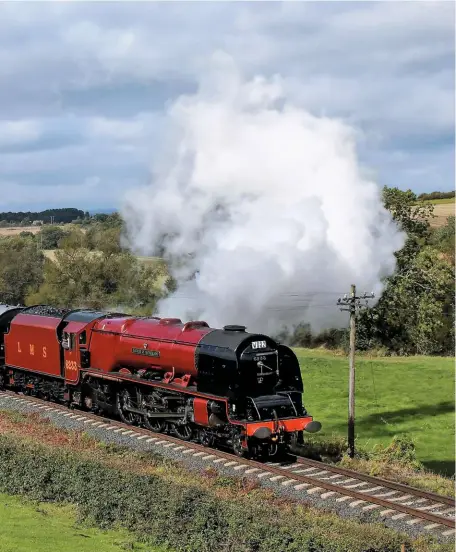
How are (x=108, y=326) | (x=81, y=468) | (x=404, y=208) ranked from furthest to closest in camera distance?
(x=404, y=208) → (x=108, y=326) → (x=81, y=468)

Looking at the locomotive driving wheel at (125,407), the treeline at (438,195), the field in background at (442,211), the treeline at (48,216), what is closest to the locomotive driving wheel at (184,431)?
the locomotive driving wheel at (125,407)

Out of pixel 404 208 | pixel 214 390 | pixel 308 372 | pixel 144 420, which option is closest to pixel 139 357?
pixel 144 420

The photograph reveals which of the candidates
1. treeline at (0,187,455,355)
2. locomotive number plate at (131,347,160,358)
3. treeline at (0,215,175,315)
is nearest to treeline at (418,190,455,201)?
treeline at (0,187,455,355)

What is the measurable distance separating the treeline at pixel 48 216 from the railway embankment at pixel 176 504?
142m

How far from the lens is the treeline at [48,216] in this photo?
532 ft

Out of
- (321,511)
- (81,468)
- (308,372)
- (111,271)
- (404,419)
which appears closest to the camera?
(321,511)

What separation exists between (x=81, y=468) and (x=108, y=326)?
26.7ft

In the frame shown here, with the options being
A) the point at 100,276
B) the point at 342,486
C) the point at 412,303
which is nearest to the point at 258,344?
the point at 342,486

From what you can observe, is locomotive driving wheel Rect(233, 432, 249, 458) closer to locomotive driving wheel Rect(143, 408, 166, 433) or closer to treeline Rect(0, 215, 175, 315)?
locomotive driving wheel Rect(143, 408, 166, 433)

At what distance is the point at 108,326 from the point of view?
77.6 feet

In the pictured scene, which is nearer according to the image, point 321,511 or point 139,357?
point 321,511

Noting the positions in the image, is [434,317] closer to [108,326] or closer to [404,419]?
[404,419]

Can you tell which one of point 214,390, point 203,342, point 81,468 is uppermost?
point 203,342

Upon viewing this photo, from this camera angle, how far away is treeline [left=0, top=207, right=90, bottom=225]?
6383 inches
